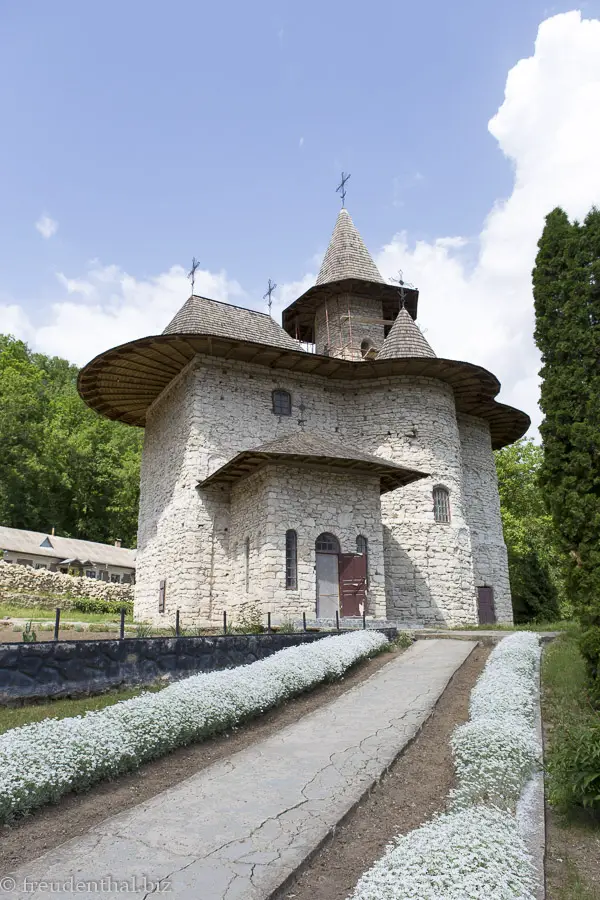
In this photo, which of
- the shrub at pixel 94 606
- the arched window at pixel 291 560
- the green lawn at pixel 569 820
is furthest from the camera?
the shrub at pixel 94 606

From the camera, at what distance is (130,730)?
18.8 ft

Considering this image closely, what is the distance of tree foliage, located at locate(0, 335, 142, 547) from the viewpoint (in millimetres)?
37000

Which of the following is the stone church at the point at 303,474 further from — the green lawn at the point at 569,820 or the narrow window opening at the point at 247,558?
the green lawn at the point at 569,820

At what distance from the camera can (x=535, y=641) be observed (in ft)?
40.8

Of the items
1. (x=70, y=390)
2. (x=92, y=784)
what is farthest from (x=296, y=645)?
(x=70, y=390)

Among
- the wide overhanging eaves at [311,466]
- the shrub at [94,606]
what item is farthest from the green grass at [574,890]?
the shrub at [94,606]

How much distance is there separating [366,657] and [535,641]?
12.0ft

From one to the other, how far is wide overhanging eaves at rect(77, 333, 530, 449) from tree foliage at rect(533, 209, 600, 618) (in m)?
10.4

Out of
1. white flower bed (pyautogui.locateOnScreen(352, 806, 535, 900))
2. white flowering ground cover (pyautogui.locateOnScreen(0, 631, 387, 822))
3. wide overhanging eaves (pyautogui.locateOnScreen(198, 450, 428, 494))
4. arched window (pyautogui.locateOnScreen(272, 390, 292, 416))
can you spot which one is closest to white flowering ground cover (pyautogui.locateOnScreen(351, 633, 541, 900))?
white flower bed (pyautogui.locateOnScreen(352, 806, 535, 900))

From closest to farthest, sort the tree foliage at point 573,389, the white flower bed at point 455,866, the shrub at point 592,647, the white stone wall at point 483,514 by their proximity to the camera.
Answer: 1. the white flower bed at point 455,866
2. the shrub at point 592,647
3. the tree foliage at point 573,389
4. the white stone wall at point 483,514

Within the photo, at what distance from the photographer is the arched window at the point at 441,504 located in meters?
19.5

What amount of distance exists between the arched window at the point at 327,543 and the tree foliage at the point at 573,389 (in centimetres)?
900

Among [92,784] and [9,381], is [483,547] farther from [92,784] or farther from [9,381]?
[9,381]

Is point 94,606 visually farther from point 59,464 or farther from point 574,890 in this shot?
point 59,464
